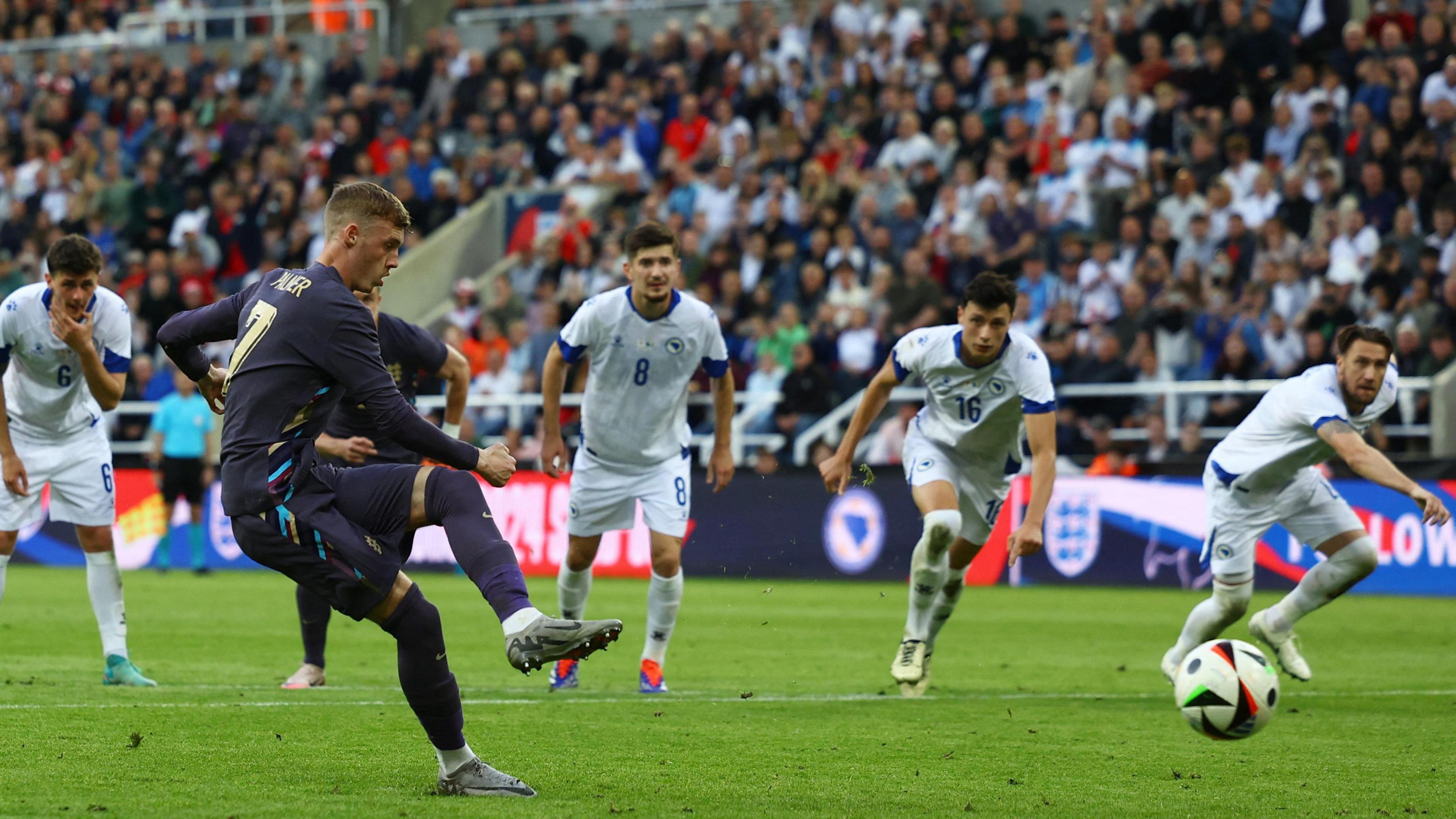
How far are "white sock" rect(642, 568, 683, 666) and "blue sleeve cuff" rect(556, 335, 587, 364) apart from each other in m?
1.34

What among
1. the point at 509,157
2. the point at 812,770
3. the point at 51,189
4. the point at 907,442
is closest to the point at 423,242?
the point at 509,157

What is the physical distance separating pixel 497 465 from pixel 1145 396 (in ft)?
49.1

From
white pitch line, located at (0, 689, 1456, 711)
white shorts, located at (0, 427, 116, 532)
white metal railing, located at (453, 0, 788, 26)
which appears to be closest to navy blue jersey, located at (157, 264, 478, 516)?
white pitch line, located at (0, 689, 1456, 711)

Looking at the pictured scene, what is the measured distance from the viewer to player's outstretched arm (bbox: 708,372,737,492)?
32.9 ft

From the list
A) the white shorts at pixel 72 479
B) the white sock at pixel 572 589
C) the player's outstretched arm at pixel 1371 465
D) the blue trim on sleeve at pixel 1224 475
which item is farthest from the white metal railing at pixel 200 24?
the player's outstretched arm at pixel 1371 465

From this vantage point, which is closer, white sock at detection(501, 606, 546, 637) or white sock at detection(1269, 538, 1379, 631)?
white sock at detection(501, 606, 546, 637)

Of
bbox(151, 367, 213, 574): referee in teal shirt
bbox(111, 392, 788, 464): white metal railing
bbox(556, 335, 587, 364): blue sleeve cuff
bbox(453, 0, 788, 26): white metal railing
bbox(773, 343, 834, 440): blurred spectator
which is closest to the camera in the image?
bbox(556, 335, 587, 364): blue sleeve cuff

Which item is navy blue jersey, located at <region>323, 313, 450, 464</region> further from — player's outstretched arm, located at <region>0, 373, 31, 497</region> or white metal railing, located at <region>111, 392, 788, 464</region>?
white metal railing, located at <region>111, 392, 788, 464</region>

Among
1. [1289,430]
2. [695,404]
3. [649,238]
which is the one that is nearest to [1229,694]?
[1289,430]

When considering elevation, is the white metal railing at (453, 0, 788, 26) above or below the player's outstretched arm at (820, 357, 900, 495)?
above

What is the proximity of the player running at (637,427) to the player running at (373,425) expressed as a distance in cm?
54

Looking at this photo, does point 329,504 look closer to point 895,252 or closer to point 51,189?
point 895,252

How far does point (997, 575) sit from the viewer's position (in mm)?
19281

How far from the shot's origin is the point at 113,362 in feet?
30.7
